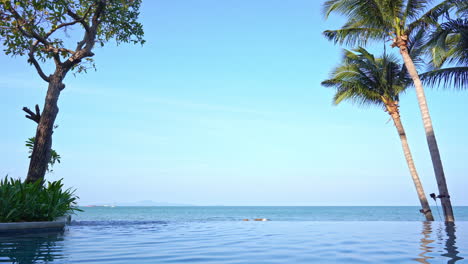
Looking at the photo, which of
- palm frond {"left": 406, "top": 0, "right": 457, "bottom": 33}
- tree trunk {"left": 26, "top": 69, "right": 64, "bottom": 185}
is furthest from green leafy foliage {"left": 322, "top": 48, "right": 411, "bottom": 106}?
tree trunk {"left": 26, "top": 69, "right": 64, "bottom": 185}

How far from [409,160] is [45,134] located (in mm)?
17829

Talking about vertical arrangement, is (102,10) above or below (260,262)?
above

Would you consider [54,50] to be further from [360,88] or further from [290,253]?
[360,88]

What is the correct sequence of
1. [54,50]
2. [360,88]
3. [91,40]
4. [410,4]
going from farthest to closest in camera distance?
[360,88]
[410,4]
[91,40]
[54,50]

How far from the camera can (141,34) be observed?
46.9ft

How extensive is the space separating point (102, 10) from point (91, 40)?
1131 mm

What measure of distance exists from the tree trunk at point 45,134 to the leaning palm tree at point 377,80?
16170 mm

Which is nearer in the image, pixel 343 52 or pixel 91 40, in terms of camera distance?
pixel 91 40

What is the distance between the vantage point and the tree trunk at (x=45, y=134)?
1100 cm

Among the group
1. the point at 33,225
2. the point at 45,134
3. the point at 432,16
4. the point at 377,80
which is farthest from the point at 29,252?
the point at 377,80

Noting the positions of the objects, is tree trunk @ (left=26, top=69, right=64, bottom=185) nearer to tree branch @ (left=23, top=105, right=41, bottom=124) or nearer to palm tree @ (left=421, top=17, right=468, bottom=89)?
tree branch @ (left=23, top=105, right=41, bottom=124)

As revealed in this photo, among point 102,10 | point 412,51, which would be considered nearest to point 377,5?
point 412,51

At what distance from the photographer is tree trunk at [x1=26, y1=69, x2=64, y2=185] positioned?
11.0 metres

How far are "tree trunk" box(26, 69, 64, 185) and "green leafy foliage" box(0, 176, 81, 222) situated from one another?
1.70 meters
